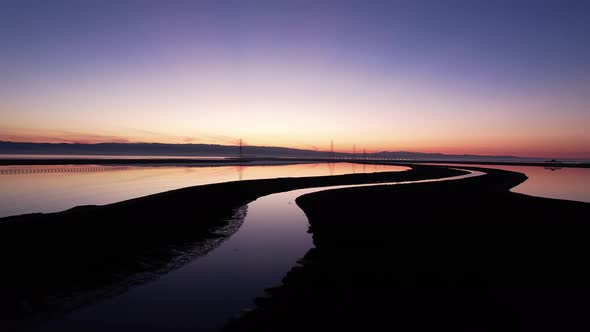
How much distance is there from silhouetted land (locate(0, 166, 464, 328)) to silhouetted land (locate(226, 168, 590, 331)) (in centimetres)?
476

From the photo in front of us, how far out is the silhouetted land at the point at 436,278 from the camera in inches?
289

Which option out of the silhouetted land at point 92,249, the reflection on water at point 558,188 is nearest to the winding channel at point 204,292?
the silhouetted land at point 92,249

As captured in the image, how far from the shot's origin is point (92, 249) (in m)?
12.3

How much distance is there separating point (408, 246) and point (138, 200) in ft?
63.5

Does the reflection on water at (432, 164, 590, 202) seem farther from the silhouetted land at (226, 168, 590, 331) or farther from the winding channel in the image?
the winding channel

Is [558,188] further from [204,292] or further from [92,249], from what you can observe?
[92,249]

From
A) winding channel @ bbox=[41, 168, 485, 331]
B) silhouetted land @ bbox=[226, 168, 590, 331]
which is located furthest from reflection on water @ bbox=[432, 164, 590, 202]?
winding channel @ bbox=[41, 168, 485, 331]

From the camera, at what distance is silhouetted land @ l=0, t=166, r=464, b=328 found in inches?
346

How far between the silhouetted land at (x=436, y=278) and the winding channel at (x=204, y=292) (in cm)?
80

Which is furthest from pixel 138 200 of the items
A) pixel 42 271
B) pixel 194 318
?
pixel 194 318

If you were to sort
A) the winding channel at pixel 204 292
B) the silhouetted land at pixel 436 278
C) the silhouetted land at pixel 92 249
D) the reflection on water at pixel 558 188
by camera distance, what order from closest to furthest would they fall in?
the silhouetted land at pixel 436 278 → the winding channel at pixel 204 292 → the silhouetted land at pixel 92 249 → the reflection on water at pixel 558 188

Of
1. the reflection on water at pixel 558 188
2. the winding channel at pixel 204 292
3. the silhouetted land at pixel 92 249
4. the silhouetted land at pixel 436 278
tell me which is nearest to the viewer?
the silhouetted land at pixel 436 278

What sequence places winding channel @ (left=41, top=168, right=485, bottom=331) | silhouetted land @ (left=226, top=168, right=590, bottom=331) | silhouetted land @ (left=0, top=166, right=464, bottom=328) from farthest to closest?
silhouetted land @ (left=0, top=166, right=464, bottom=328), winding channel @ (left=41, top=168, right=485, bottom=331), silhouetted land @ (left=226, top=168, right=590, bottom=331)

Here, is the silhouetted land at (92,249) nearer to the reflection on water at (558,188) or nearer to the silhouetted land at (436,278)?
the silhouetted land at (436,278)
